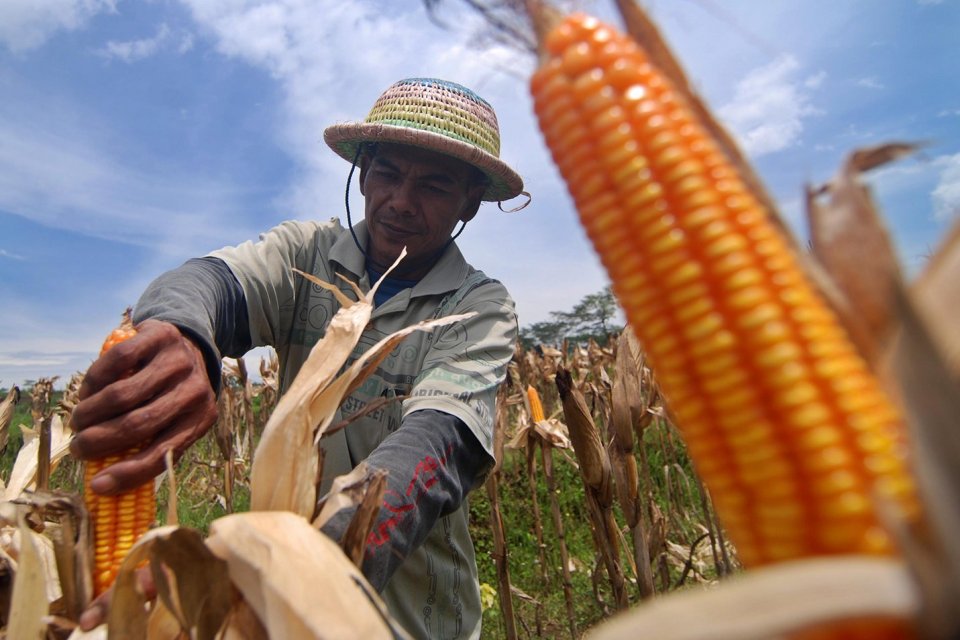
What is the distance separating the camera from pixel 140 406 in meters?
1.26

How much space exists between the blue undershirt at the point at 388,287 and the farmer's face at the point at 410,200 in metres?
0.05

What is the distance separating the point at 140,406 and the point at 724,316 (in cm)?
125

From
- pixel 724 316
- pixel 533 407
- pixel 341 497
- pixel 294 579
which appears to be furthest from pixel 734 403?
pixel 533 407

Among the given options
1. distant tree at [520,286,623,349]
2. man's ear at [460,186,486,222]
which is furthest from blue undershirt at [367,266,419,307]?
distant tree at [520,286,623,349]

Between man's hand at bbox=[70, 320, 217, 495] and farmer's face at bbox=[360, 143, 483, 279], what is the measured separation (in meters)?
1.30

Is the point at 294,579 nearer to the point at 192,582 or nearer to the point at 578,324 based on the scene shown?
the point at 192,582

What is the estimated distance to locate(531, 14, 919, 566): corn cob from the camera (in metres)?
0.48

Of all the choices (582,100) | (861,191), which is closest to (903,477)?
(861,191)

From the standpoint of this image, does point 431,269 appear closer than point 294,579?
No

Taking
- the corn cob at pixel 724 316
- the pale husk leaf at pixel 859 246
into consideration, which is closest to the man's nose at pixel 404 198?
the corn cob at pixel 724 316

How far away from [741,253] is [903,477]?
0.76 ft

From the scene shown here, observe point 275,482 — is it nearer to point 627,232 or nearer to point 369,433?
point 627,232

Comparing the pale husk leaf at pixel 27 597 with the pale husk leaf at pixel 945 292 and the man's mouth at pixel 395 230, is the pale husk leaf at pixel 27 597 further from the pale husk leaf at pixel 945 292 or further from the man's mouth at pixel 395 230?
the man's mouth at pixel 395 230

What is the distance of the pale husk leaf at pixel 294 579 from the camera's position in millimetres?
729
